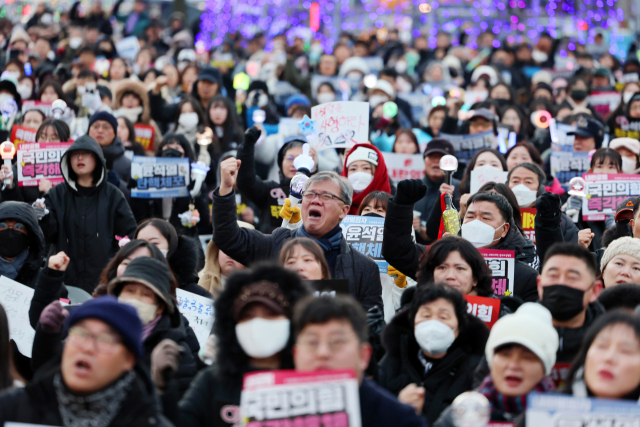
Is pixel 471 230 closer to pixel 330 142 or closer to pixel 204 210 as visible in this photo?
pixel 330 142

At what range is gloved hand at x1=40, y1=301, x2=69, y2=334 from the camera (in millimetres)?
4461

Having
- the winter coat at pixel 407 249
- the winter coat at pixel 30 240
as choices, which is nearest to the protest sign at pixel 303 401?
the winter coat at pixel 407 249

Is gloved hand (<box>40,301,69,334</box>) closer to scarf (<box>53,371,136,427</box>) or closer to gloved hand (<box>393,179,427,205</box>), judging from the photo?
scarf (<box>53,371,136,427</box>)

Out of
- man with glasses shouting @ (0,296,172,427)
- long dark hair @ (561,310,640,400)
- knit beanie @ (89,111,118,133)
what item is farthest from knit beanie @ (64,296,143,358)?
knit beanie @ (89,111,118,133)

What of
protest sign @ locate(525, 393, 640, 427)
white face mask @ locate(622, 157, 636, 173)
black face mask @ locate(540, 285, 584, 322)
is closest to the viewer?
protest sign @ locate(525, 393, 640, 427)

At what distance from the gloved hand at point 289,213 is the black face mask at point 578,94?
24.0ft

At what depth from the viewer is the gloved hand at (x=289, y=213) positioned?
6.38m

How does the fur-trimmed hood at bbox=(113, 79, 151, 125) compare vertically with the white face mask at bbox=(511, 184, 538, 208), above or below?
above

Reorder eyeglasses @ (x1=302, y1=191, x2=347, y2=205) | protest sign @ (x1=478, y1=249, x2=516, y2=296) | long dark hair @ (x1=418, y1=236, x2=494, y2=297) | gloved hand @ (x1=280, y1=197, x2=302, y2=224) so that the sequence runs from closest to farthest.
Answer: long dark hair @ (x1=418, y1=236, x2=494, y2=297)
eyeglasses @ (x1=302, y1=191, x2=347, y2=205)
protest sign @ (x1=478, y1=249, x2=516, y2=296)
gloved hand @ (x1=280, y1=197, x2=302, y2=224)

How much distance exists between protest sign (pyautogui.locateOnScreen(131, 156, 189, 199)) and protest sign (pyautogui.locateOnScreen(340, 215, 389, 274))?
2731 mm

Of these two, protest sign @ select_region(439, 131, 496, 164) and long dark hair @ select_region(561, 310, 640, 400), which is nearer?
long dark hair @ select_region(561, 310, 640, 400)

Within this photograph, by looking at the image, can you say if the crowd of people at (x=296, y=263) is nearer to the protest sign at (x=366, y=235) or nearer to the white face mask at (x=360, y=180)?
the white face mask at (x=360, y=180)

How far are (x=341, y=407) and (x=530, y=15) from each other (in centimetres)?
2014

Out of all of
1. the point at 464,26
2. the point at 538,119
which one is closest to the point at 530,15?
the point at 464,26
